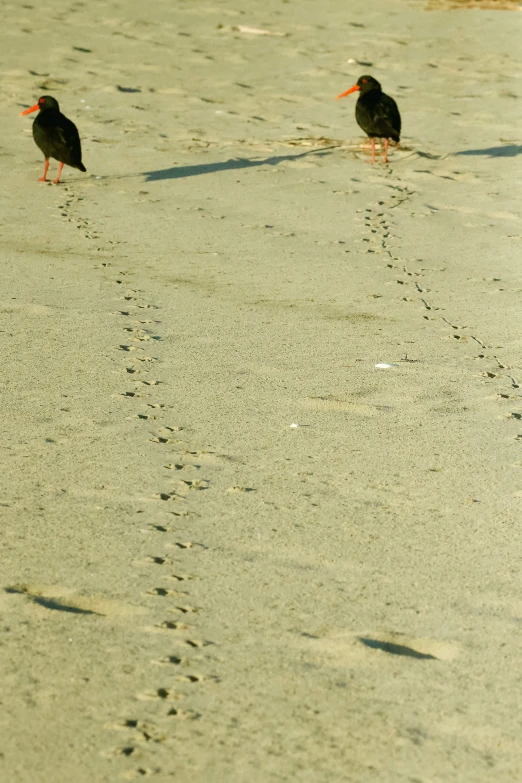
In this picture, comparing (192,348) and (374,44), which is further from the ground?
(374,44)

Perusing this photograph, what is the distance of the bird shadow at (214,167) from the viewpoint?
363 inches

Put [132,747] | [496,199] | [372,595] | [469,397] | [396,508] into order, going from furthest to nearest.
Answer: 1. [496,199]
2. [469,397]
3. [396,508]
4. [372,595]
5. [132,747]

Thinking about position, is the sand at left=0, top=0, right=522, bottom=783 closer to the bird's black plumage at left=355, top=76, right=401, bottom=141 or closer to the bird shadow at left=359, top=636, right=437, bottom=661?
the bird shadow at left=359, top=636, right=437, bottom=661

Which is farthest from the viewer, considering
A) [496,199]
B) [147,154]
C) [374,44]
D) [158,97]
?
[374,44]

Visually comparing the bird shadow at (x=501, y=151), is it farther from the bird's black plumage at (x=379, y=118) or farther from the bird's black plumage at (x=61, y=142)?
the bird's black plumage at (x=61, y=142)

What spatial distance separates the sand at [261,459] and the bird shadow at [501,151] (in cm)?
6

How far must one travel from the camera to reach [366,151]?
10.1 metres

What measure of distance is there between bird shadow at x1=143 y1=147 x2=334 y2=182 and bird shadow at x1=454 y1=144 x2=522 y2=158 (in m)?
1.36

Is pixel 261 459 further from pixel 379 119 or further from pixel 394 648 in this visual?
pixel 379 119

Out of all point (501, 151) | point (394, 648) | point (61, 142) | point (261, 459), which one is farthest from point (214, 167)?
point (394, 648)

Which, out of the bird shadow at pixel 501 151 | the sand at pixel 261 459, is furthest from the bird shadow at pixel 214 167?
the bird shadow at pixel 501 151

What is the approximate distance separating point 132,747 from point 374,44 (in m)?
12.8

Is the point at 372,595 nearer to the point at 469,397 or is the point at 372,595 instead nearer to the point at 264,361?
the point at 469,397

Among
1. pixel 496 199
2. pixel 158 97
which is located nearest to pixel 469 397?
pixel 496 199
